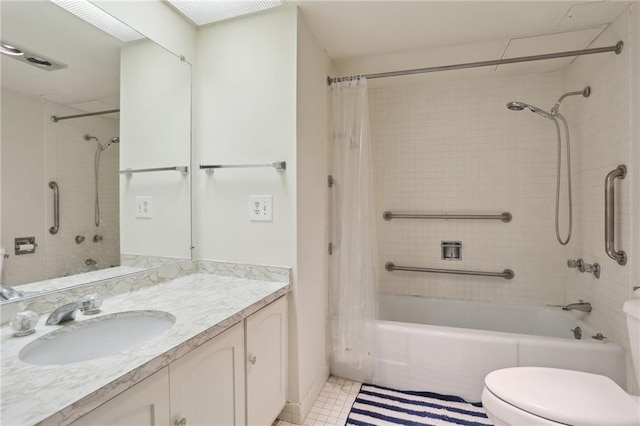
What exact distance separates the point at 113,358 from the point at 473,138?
8.65 feet

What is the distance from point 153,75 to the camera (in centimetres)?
155

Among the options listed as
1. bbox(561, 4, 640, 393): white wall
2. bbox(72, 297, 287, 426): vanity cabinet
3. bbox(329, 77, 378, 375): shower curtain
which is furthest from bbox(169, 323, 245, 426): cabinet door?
bbox(561, 4, 640, 393): white wall

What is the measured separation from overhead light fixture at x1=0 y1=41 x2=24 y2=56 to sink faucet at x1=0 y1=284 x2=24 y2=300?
2.53 feet

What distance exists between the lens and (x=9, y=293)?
1005 mm

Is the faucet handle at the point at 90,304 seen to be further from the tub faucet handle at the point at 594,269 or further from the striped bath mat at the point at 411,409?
the tub faucet handle at the point at 594,269

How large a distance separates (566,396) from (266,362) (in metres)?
1.23

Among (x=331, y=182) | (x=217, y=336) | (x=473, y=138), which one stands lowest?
(x=217, y=336)

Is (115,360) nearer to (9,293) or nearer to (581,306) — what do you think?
(9,293)

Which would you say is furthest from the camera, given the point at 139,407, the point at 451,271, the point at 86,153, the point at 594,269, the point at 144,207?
the point at 451,271

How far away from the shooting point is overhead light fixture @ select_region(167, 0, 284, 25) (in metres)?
1.53

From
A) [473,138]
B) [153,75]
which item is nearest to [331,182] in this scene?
[153,75]

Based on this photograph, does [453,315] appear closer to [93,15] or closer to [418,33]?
[418,33]

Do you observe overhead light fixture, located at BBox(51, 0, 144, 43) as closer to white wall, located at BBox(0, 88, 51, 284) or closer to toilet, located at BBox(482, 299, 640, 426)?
white wall, located at BBox(0, 88, 51, 284)

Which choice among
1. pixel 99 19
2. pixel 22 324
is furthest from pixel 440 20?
pixel 22 324
